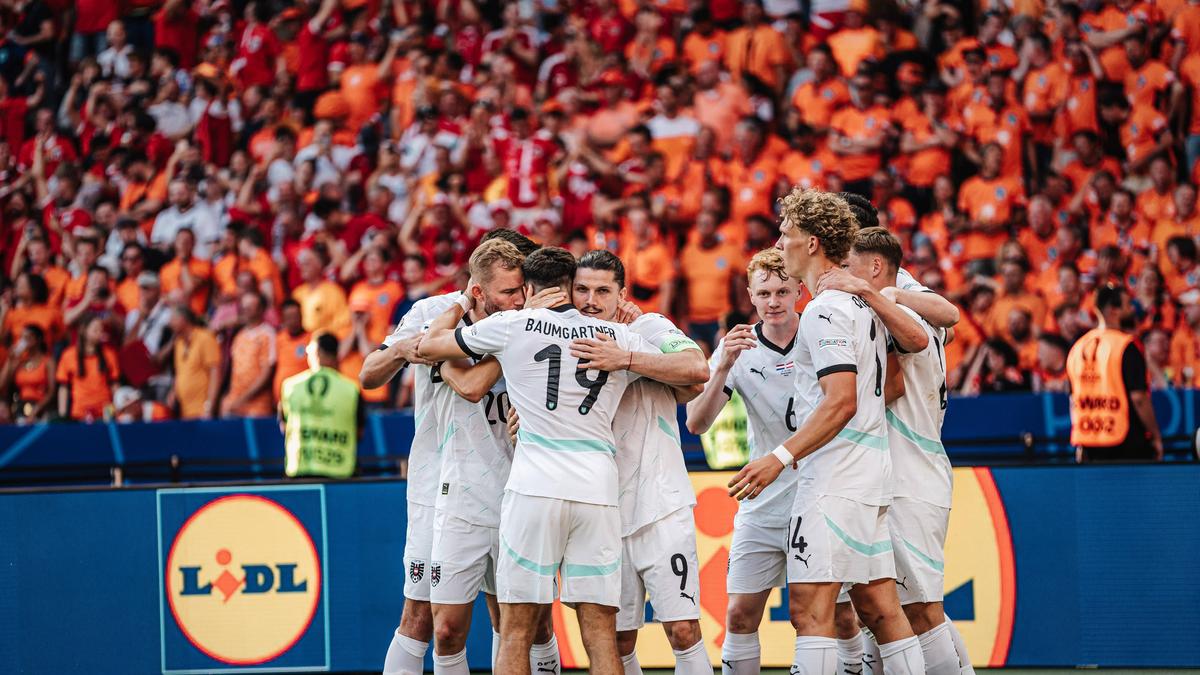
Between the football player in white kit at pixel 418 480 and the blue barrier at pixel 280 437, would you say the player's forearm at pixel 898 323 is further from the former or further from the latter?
the blue barrier at pixel 280 437

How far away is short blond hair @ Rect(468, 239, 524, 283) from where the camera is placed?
6734 millimetres

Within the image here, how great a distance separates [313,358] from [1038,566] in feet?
19.9

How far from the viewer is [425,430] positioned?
282 inches

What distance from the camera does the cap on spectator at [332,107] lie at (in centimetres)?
1711

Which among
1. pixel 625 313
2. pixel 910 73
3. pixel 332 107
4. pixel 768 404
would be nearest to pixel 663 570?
pixel 768 404

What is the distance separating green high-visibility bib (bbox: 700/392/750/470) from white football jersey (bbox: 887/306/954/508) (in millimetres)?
3755

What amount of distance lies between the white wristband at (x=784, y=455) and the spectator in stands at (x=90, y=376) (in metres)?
10.9

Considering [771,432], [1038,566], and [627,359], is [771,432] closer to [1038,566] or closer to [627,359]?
[627,359]

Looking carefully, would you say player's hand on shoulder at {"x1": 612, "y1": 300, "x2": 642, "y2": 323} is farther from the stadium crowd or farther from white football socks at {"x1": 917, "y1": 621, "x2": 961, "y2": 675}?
the stadium crowd

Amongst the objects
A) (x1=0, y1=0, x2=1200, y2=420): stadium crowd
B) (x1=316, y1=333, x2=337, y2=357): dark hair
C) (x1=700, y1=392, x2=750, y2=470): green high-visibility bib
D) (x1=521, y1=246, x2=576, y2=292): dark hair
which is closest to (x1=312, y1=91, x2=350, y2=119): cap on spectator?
(x1=0, y1=0, x2=1200, y2=420): stadium crowd

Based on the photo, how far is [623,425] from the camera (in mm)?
6660

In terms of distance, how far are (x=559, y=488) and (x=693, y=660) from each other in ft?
3.52

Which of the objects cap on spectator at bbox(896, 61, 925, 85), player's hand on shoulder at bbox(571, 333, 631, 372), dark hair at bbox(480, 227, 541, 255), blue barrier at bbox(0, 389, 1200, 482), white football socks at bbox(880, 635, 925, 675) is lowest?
white football socks at bbox(880, 635, 925, 675)

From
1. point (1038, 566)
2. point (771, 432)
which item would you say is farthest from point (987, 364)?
point (771, 432)
